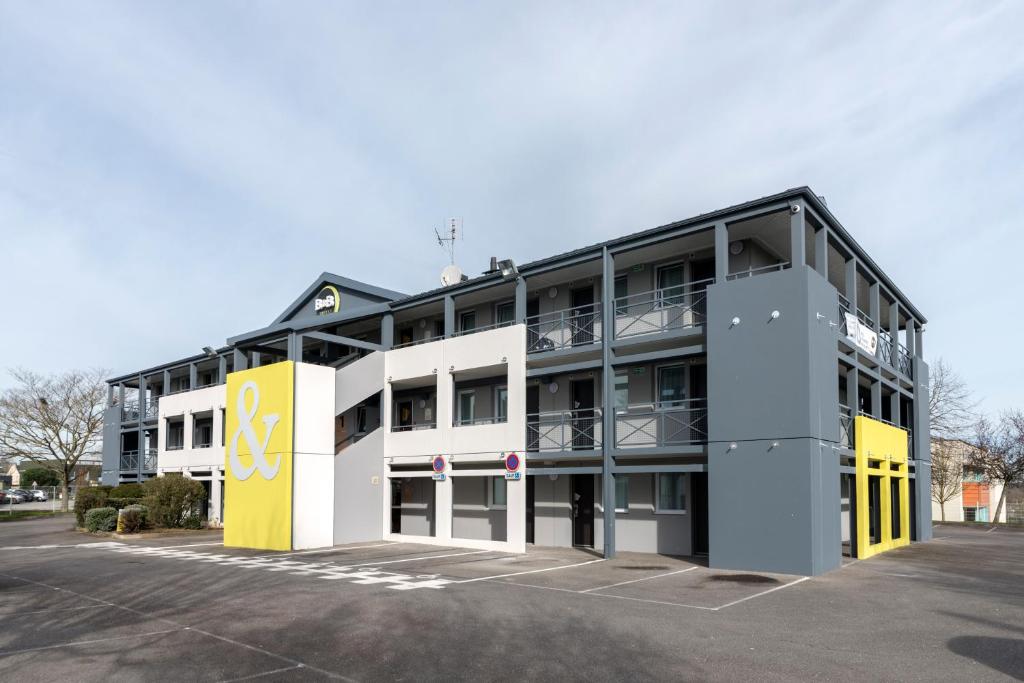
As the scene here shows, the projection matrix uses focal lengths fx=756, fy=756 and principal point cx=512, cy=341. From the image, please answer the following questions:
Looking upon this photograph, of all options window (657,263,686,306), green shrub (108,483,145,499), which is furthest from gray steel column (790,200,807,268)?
green shrub (108,483,145,499)

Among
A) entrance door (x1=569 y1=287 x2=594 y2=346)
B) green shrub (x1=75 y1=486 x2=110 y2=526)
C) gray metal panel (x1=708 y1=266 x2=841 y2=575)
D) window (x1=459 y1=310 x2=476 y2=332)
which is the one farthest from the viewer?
green shrub (x1=75 y1=486 x2=110 y2=526)

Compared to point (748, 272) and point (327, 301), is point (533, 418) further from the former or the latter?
point (327, 301)

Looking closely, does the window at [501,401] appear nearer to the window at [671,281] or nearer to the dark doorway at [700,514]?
the window at [671,281]

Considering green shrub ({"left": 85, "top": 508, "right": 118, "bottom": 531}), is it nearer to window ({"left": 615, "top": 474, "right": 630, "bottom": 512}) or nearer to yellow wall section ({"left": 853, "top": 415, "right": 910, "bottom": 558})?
window ({"left": 615, "top": 474, "right": 630, "bottom": 512})

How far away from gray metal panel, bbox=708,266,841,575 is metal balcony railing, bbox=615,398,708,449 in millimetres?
1128

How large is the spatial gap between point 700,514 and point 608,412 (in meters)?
3.35

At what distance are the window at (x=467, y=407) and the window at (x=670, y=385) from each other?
6494mm

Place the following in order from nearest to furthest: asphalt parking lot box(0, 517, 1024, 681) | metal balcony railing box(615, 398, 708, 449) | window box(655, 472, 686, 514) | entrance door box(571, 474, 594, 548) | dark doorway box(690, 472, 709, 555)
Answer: asphalt parking lot box(0, 517, 1024, 681) < metal balcony railing box(615, 398, 708, 449) < dark doorway box(690, 472, 709, 555) < window box(655, 472, 686, 514) < entrance door box(571, 474, 594, 548)

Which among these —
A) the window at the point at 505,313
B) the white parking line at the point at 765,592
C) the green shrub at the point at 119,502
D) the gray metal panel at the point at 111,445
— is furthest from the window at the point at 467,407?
the gray metal panel at the point at 111,445

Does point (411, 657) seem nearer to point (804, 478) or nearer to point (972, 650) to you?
point (972, 650)

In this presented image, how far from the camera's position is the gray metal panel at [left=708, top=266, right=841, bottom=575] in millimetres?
14523

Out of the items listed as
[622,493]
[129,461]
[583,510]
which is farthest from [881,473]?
[129,461]

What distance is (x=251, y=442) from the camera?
22.0 m

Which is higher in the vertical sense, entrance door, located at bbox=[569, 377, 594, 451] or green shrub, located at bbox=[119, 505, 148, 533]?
entrance door, located at bbox=[569, 377, 594, 451]
